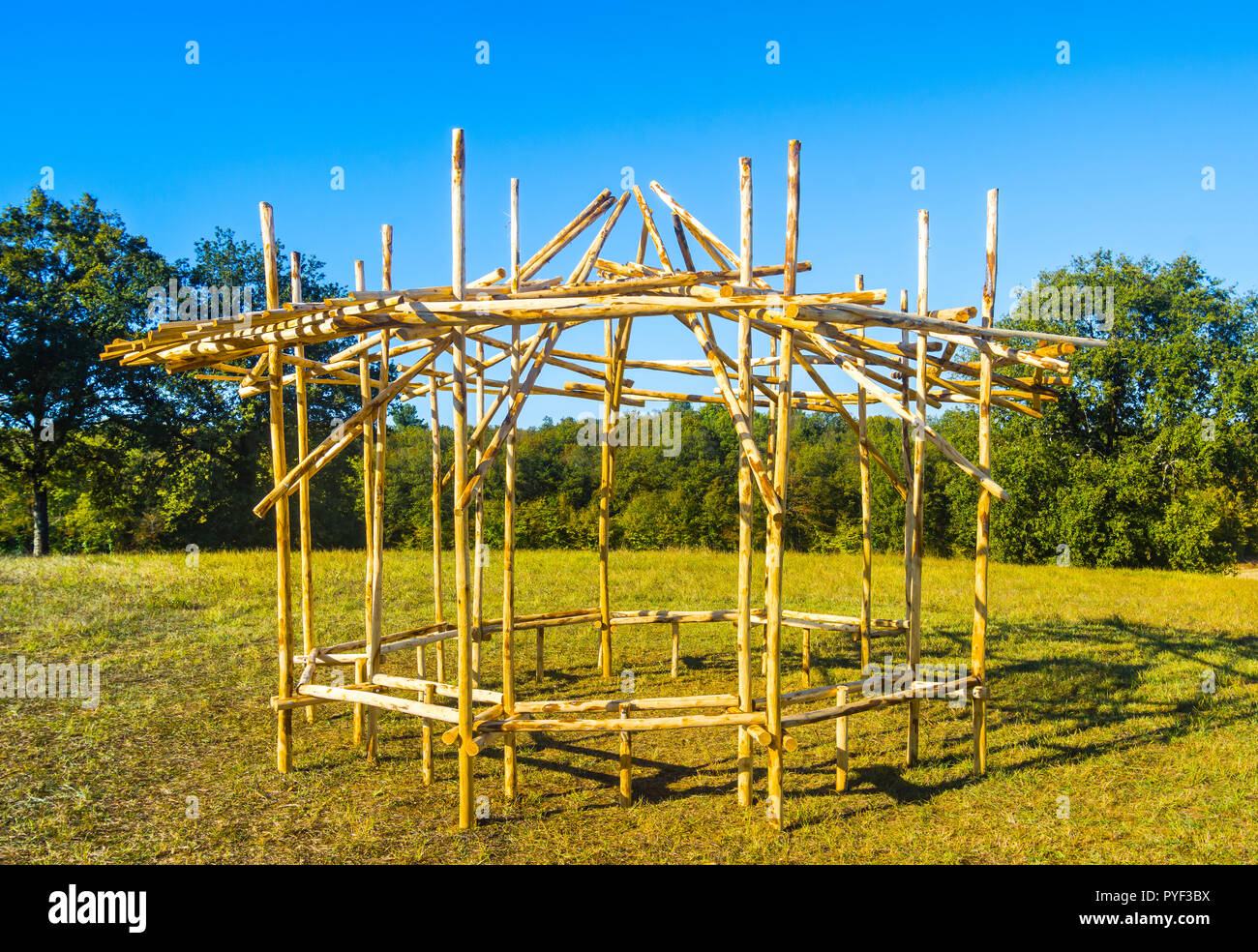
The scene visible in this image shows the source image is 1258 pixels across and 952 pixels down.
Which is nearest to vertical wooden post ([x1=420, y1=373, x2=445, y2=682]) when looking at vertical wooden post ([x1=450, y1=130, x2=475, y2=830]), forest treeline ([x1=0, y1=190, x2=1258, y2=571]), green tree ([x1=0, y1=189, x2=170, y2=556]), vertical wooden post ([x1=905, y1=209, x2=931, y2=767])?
vertical wooden post ([x1=450, y1=130, x2=475, y2=830])

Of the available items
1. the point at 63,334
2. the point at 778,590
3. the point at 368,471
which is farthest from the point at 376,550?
the point at 63,334

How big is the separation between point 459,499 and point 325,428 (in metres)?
26.6

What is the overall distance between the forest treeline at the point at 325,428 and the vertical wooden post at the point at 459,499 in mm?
17700

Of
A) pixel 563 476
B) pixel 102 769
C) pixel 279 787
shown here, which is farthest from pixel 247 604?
pixel 563 476

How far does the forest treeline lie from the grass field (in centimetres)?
1260

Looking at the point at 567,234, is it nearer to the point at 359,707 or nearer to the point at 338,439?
the point at 338,439

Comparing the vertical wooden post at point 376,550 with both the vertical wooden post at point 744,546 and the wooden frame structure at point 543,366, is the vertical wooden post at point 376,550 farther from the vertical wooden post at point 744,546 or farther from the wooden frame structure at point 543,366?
the vertical wooden post at point 744,546

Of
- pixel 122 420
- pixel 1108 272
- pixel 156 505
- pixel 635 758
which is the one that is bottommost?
pixel 635 758

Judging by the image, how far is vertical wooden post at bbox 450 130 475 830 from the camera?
6.48 metres

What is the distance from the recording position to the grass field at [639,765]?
20.9 feet

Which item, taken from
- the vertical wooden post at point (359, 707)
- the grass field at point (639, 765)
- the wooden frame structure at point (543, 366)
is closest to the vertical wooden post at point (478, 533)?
the wooden frame structure at point (543, 366)

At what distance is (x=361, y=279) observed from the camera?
913cm
